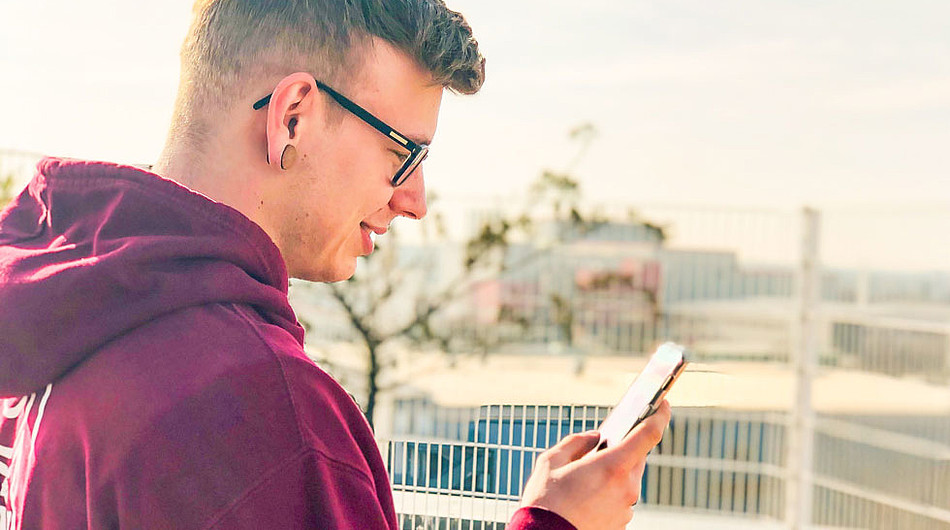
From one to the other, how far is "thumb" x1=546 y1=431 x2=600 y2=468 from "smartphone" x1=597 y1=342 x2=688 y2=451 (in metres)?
0.01

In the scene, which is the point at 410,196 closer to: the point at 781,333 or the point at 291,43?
the point at 291,43

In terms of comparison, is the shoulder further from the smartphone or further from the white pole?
the white pole

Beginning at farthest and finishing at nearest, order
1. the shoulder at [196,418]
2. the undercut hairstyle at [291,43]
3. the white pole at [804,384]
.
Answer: the white pole at [804,384] < the undercut hairstyle at [291,43] < the shoulder at [196,418]

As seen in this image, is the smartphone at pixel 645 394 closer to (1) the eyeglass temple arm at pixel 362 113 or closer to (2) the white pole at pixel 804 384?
(1) the eyeglass temple arm at pixel 362 113

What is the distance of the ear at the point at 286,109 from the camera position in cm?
94

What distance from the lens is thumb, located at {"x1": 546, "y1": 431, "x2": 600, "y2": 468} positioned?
3.19ft

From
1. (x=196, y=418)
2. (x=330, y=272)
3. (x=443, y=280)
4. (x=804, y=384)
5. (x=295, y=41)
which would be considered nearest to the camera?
(x=196, y=418)

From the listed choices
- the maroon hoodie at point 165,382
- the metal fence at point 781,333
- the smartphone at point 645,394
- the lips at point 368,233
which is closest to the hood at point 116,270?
the maroon hoodie at point 165,382

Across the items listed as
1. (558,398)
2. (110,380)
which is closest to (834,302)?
(558,398)

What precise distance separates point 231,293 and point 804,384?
15.0ft

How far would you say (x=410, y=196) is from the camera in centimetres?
114

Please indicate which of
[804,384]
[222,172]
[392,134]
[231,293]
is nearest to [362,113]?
[392,134]

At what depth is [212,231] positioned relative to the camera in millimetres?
846

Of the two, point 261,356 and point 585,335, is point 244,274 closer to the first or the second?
point 261,356
